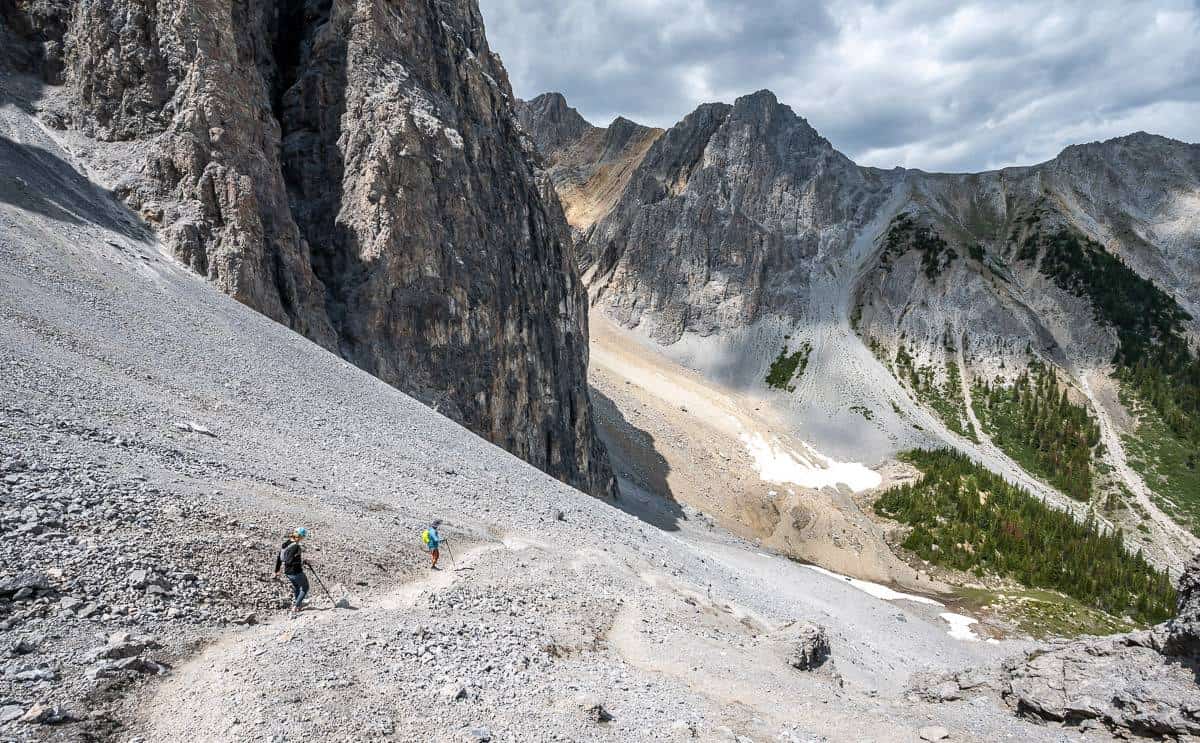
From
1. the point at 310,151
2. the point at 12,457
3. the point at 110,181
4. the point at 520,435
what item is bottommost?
the point at 520,435

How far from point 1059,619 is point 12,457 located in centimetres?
4868

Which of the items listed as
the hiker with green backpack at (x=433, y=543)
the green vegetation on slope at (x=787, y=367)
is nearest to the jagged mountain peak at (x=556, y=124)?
the green vegetation on slope at (x=787, y=367)

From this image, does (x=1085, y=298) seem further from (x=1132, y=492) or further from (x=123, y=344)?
(x=123, y=344)

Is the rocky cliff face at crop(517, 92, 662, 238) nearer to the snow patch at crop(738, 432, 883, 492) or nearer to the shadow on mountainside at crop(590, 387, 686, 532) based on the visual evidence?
the shadow on mountainside at crop(590, 387, 686, 532)

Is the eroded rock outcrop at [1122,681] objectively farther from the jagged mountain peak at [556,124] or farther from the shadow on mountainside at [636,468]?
the jagged mountain peak at [556,124]

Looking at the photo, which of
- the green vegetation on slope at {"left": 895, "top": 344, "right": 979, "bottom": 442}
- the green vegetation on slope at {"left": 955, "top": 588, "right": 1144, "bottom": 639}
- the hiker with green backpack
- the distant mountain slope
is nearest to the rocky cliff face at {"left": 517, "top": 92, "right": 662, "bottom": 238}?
the distant mountain slope

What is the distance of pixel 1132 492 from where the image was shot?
186 feet

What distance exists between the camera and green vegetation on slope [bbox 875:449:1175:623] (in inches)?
1667

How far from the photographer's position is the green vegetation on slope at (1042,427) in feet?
196

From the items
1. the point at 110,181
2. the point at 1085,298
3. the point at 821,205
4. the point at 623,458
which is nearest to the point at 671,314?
the point at 821,205

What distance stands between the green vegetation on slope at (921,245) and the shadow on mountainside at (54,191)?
297ft

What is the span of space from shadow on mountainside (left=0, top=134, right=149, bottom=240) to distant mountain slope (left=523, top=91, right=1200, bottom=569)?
6170 cm

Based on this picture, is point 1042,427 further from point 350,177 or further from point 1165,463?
point 350,177

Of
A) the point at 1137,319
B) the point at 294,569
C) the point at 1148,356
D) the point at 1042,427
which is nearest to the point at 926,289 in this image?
the point at 1137,319
